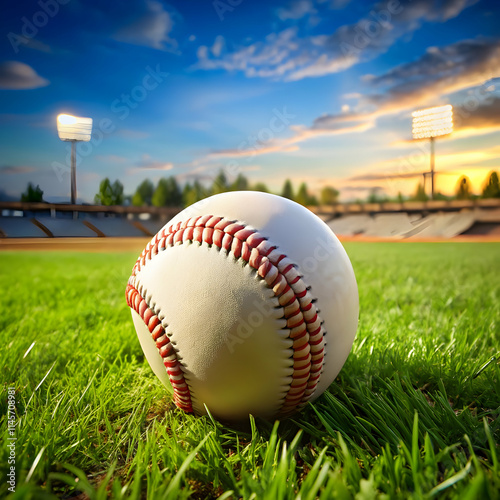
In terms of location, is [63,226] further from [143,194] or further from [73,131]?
[143,194]

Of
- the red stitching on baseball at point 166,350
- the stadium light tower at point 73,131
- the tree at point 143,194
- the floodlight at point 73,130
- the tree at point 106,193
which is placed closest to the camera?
the red stitching on baseball at point 166,350

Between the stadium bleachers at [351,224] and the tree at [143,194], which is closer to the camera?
the tree at [143,194]

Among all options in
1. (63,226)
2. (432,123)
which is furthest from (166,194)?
(63,226)

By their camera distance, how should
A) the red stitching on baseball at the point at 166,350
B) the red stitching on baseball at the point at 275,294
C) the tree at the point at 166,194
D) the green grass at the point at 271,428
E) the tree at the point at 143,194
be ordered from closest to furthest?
the green grass at the point at 271,428 → the red stitching on baseball at the point at 275,294 → the red stitching on baseball at the point at 166,350 → the tree at the point at 143,194 → the tree at the point at 166,194

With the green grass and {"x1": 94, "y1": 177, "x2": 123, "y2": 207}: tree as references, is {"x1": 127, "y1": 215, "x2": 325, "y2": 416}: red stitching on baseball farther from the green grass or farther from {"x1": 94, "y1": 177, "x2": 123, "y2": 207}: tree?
{"x1": 94, "y1": 177, "x2": 123, "y2": 207}: tree

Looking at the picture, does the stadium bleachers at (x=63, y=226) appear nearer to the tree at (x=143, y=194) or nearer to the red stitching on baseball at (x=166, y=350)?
the red stitching on baseball at (x=166, y=350)

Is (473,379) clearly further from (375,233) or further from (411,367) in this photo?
(375,233)

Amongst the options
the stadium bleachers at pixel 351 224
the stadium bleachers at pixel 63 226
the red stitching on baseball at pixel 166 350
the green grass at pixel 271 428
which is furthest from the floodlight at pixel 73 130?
the stadium bleachers at pixel 351 224
